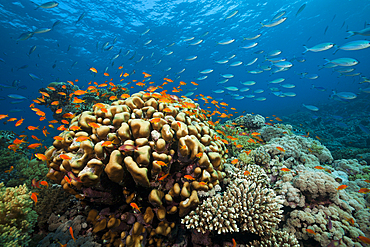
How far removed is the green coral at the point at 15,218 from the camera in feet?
7.94

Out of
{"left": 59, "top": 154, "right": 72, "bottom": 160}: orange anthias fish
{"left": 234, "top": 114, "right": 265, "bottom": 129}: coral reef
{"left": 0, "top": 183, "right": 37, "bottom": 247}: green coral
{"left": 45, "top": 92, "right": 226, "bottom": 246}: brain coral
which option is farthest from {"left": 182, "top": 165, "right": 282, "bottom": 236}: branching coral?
{"left": 234, "top": 114, "right": 265, "bottom": 129}: coral reef

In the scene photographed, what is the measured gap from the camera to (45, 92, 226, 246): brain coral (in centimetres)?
253

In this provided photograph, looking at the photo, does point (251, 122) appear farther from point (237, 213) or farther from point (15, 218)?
point (15, 218)

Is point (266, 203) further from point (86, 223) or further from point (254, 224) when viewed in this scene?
point (86, 223)

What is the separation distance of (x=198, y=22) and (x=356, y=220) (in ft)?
115

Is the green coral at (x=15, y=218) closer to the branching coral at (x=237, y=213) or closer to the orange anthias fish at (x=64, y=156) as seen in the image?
the orange anthias fish at (x=64, y=156)

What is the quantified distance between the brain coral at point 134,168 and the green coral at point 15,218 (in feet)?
2.57

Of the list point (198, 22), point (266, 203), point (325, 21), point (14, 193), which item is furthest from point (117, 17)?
point (325, 21)

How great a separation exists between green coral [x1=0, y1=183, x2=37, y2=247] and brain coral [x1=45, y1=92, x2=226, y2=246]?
783 millimetres

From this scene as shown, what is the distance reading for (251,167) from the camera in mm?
4312

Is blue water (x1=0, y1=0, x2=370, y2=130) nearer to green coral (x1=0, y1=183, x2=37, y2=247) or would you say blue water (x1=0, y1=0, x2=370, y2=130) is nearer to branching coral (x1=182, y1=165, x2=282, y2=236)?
green coral (x1=0, y1=183, x2=37, y2=247)

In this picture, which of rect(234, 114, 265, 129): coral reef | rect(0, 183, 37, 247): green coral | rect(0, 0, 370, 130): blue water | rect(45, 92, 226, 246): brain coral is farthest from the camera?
rect(0, 0, 370, 130): blue water

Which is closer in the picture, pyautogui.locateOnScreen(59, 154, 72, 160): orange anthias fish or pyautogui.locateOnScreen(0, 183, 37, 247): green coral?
pyautogui.locateOnScreen(0, 183, 37, 247): green coral

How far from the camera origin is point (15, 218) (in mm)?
2764
